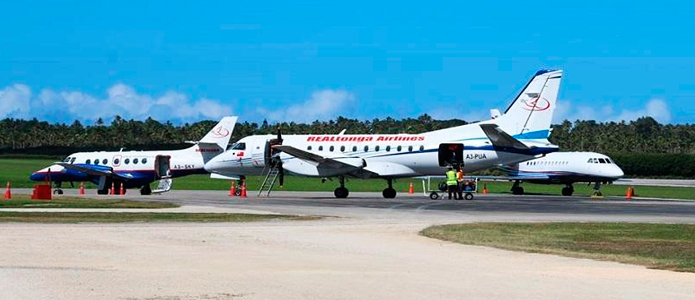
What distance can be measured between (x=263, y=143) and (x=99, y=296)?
40107 millimetres

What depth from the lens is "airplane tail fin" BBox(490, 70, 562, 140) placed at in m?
48.9

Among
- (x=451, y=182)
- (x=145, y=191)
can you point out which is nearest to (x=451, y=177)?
(x=451, y=182)

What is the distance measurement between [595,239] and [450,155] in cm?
2494

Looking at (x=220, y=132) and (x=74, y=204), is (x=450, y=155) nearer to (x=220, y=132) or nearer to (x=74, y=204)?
(x=74, y=204)

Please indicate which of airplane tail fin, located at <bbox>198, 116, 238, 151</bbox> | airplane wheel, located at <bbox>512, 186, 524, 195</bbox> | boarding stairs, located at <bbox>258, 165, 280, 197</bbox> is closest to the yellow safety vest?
boarding stairs, located at <bbox>258, 165, 280, 197</bbox>

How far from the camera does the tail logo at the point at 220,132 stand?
64.9 meters

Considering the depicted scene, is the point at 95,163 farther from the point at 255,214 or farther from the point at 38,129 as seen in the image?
the point at 38,129

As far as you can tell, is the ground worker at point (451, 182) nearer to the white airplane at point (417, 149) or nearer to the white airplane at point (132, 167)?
the white airplane at point (417, 149)

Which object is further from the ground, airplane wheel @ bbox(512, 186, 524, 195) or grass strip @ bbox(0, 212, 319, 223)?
airplane wheel @ bbox(512, 186, 524, 195)

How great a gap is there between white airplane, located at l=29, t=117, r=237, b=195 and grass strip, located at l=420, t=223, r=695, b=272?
33430 mm

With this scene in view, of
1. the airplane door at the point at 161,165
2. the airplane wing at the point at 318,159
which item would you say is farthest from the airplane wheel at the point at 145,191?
the airplane wing at the point at 318,159

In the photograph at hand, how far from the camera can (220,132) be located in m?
65.2

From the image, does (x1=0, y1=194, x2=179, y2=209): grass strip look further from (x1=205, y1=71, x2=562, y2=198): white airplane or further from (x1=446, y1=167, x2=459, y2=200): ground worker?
(x1=446, y1=167, x2=459, y2=200): ground worker

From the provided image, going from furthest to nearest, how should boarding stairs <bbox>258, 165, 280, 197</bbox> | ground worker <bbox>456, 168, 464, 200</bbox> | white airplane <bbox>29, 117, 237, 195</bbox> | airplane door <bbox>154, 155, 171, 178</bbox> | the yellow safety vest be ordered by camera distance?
1. airplane door <bbox>154, 155, 171, 178</bbox>
2. white airplane <bbox>29, 117, 237, 195</bbox>
3. boarding stairs <bbox>258, 165, 280, 197</bbox>
4. ground worker <bbox>456, 168, 464, 200</bbox>
5. the yellow safety vest
